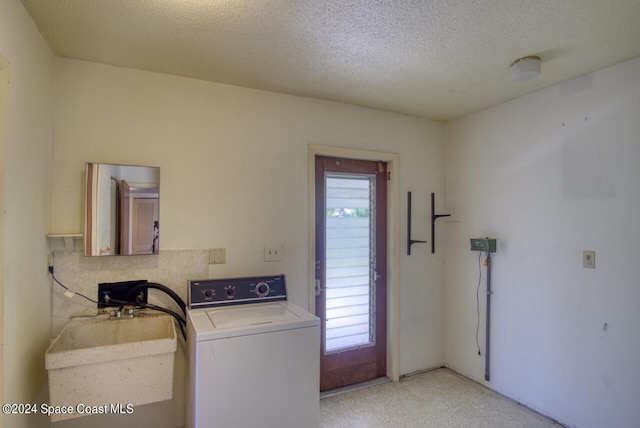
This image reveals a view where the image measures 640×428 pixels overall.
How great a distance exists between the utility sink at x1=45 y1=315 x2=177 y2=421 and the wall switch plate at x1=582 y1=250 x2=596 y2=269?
259 cm

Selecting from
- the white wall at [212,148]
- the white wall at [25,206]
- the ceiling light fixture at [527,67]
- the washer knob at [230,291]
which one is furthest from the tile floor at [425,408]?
the ceiling light fixture at [527,67]

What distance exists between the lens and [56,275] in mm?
1995

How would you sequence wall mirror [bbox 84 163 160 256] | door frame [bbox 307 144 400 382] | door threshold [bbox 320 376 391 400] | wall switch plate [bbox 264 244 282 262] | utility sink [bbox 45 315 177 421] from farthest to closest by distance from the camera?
1. door frame [bbox 307 144 400 382]
2. door threshold [bbox 320 376 391 400]
3. wall switch plate [bbox 264 244 282 262]
4. wall mirror [bbox 84 163 160 256]
5. utility sink [bbox 45 315 177 421]

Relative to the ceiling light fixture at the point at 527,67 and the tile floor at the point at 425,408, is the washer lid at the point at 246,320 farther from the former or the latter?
the ceiling light fixture at the point at 527,67

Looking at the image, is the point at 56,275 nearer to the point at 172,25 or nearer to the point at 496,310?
the point at 172,25

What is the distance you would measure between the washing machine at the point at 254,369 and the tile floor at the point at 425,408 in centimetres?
81

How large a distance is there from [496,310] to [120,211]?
2.94 m

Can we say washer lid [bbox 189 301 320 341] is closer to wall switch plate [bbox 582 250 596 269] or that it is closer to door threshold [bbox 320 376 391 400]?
door threshold [bbox 320 376 391 400]

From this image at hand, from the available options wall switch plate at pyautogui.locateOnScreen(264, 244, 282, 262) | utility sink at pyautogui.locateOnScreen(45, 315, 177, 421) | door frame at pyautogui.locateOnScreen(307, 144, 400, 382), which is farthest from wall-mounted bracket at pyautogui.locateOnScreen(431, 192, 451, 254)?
utility sink at pyautogui.locateOnScreen(45, 315, 177, 421)

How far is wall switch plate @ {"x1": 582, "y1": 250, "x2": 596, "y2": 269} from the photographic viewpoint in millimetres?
2217

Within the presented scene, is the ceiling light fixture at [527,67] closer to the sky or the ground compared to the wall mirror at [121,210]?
closer to the sky

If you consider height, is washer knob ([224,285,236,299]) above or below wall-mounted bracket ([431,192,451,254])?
below

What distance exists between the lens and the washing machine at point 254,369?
1.61m

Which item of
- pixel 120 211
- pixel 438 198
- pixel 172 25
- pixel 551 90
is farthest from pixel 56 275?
pixel 551 90
